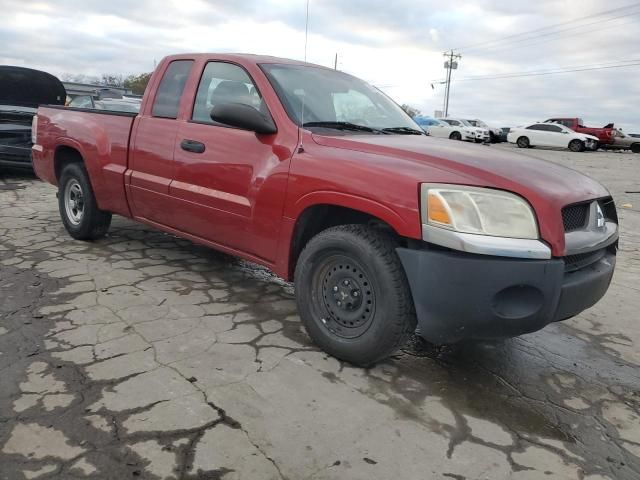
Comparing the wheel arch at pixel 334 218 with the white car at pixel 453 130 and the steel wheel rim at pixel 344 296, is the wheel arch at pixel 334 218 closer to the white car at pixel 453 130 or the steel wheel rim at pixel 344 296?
the steel wheel rim at pixel 344 296

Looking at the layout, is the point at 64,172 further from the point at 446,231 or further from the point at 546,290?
the point at 546,290

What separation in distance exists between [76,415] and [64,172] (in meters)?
3.58

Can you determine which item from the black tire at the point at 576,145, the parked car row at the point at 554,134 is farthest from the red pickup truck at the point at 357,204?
the black tire at the point at 576,145

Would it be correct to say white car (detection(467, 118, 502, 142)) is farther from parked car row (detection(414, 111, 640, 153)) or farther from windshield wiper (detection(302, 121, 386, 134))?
windshield wiper (detection(302, 121, 386, 134))

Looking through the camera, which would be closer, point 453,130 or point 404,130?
point 404,130

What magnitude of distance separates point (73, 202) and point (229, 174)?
2659 millimetres

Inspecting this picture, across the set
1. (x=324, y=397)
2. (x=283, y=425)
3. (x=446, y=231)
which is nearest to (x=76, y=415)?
(x=283, y=425)

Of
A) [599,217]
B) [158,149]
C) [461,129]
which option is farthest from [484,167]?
[461,129]

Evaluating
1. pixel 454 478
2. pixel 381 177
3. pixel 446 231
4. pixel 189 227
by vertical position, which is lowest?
pixel 454 478

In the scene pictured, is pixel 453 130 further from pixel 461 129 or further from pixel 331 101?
pixel 331 101

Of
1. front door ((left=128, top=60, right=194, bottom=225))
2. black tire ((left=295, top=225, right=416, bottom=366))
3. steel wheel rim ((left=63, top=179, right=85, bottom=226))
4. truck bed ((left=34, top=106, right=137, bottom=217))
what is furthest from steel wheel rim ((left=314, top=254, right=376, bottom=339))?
steel wheel rim ((left=63, top=179, right=85, bottom=226))

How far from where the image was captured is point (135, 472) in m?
2.06

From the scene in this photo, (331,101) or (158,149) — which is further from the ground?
(331,101)

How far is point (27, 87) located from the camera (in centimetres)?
906
